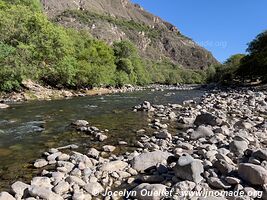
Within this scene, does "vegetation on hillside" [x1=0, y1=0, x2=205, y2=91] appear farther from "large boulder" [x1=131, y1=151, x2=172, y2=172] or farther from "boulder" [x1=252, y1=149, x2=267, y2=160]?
"boulder" [x1=252, y1=149, x2=267, y2=160]

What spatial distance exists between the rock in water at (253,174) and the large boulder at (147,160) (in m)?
2.88

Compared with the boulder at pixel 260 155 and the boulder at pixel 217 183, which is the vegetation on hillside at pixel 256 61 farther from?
the boulder at pixel 217 183

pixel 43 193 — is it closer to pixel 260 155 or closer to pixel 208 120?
pixel 260 155

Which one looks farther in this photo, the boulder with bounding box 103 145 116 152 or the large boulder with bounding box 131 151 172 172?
the boulder with bounding box 103 145 116 152

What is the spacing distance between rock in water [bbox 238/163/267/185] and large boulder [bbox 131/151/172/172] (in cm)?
288

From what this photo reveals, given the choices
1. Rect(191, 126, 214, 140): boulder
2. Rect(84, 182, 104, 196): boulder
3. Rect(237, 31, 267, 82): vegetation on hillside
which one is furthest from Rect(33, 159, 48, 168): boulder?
Rect(237, 31, 267, 82): vegetation on hillside

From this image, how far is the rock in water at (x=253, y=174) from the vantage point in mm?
8430

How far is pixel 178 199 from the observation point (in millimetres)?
7941

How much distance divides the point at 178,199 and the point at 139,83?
93.5m

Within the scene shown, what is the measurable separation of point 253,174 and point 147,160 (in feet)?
11.8

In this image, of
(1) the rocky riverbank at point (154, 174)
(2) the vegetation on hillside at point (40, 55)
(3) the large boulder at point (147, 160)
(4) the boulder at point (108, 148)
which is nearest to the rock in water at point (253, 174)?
(1) the rocky riverbank at point (154, 174)

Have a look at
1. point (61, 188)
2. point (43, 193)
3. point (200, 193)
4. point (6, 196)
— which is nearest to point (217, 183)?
point (200, 193)

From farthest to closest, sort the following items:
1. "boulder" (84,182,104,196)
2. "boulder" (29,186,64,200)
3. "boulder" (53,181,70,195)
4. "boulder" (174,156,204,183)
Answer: "boulder" (174,156,204,183)
"boulder" (84,182,104,196)
"boulder" (53,181,70,195)
"boulder" (29,186,64,200)

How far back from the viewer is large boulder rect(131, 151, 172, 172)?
1073 centimetres
